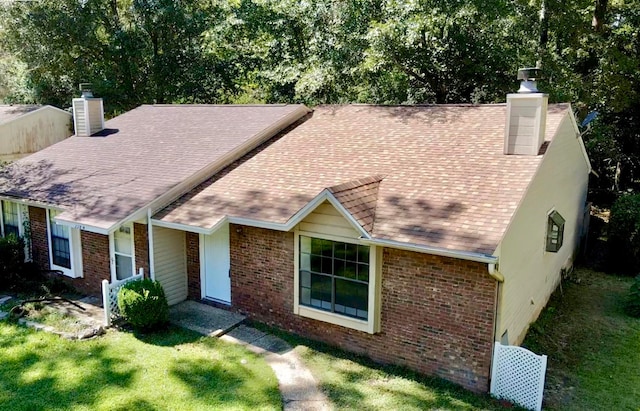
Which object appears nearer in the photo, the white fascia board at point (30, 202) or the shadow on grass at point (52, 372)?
the shadow on grass at point (52, 372)

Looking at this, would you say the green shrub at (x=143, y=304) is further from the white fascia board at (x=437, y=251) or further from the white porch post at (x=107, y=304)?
the white fascia board at (x=437, y=251)

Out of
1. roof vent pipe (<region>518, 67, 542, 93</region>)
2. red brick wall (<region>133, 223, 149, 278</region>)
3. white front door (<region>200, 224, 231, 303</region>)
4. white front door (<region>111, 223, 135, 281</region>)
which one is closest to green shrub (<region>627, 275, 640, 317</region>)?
roof vent pipe (<region>518, 67, 542, 93</region>)

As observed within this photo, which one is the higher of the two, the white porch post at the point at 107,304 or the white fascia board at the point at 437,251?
the white fascia board at the point at 437,251

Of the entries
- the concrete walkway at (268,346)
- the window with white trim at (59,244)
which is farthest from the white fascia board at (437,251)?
the window with white trim at (59,244)

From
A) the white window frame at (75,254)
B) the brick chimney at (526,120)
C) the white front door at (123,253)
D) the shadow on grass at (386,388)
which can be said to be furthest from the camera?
the white window frame at (75,254)

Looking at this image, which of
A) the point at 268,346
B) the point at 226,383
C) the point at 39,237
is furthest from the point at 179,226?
the point at 39,237

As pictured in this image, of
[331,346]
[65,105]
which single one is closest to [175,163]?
[331,346]
